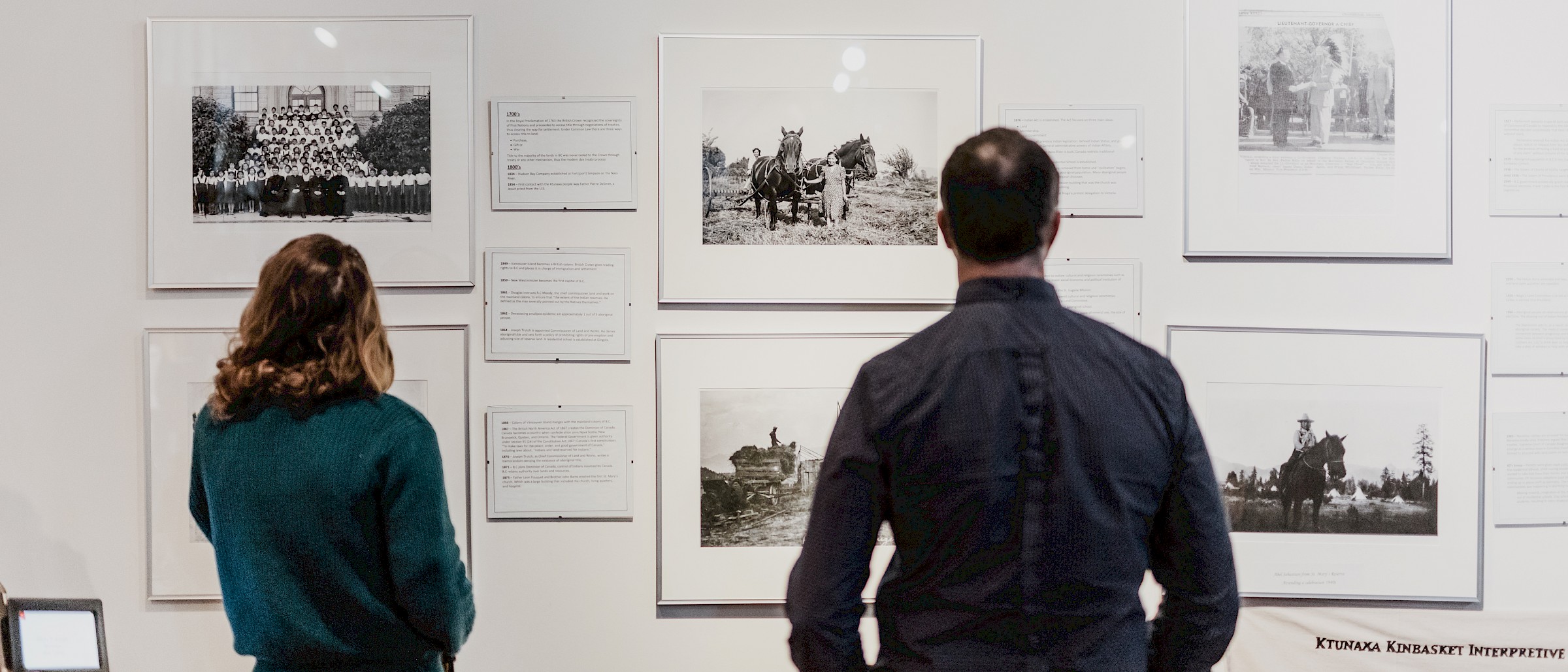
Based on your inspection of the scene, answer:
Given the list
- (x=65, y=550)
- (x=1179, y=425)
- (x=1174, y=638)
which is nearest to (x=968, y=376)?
(x=1179, y=425)

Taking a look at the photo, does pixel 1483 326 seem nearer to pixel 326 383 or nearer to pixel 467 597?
pixel 467 597

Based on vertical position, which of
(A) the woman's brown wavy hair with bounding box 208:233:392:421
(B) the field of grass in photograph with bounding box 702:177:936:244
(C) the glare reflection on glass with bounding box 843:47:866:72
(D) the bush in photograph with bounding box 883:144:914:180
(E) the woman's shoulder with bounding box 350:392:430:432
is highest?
(C) the glare reflection on glass with bounding box 843:47:866:72

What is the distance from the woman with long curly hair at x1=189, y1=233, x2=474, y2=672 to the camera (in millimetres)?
1243

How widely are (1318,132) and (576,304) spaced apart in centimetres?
172

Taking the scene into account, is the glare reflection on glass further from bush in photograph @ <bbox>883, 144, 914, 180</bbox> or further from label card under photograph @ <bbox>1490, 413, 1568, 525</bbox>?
label card under photograph @ <bbox>1490, 413, 1568, 525</bbox>

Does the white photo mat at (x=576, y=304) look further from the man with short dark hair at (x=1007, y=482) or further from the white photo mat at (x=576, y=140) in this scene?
the man with short dark hair at (x=1007, y=482)

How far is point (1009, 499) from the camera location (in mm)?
950

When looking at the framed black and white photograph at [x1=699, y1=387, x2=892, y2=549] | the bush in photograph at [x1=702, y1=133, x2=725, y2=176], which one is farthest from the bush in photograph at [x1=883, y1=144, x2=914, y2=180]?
the framed black and white photograph at [x1=699, y1=387, x2=892, y2=549]

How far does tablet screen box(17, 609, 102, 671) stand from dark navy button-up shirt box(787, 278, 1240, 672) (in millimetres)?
1513

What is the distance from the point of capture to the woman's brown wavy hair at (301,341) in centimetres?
125

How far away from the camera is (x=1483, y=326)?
193 centimetres

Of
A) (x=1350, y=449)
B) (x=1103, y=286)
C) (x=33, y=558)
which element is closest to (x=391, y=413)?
(x=33, y=558)

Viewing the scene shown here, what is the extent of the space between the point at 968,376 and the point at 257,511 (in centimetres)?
104

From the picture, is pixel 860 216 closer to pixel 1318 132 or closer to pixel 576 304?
pixel 576 304
